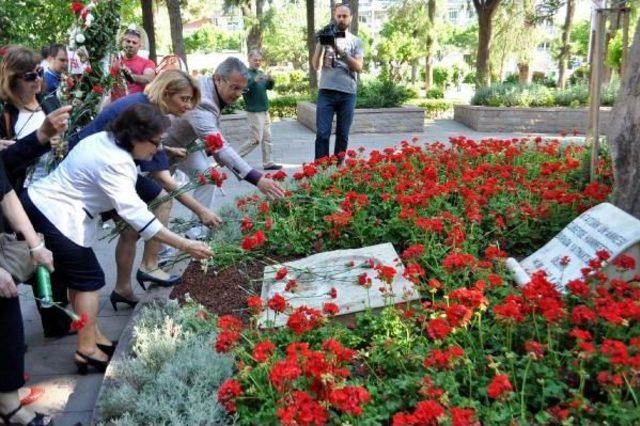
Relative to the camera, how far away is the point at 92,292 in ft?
11.4

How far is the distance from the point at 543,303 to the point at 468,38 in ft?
226

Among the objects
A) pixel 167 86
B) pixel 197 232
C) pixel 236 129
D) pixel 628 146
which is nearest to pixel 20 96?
pixel 167 86

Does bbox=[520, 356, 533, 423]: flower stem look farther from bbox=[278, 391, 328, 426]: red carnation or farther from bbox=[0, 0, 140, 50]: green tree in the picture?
bbox=[0, 0, 140, 50]: green tree

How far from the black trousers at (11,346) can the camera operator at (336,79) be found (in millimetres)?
5042

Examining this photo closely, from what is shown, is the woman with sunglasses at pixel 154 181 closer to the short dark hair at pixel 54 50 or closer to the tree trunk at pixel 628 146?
the short dark hair at pixel 54 50

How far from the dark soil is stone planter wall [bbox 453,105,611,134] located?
11580 millimetres

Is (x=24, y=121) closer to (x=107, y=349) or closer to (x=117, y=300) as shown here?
(x=117, y=300)

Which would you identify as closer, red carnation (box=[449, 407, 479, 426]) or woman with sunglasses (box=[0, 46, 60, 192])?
red carnation (box=[449, 407, 479, 426])

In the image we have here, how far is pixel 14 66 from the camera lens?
3.73 meters

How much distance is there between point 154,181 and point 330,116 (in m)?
3.77

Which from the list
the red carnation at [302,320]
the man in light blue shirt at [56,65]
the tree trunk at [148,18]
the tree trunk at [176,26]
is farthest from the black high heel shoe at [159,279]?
the tree trunk at [176,26]

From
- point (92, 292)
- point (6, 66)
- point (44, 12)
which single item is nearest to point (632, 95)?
point (92, 292)

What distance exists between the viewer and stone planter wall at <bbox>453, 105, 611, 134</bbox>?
1438 cm

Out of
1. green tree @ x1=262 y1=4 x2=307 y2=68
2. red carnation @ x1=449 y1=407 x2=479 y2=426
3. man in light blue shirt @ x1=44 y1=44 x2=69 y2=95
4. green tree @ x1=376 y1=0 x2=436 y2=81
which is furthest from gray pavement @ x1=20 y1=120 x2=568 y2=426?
green tree @ x1=262 y1=4 x2=307 y2=68
